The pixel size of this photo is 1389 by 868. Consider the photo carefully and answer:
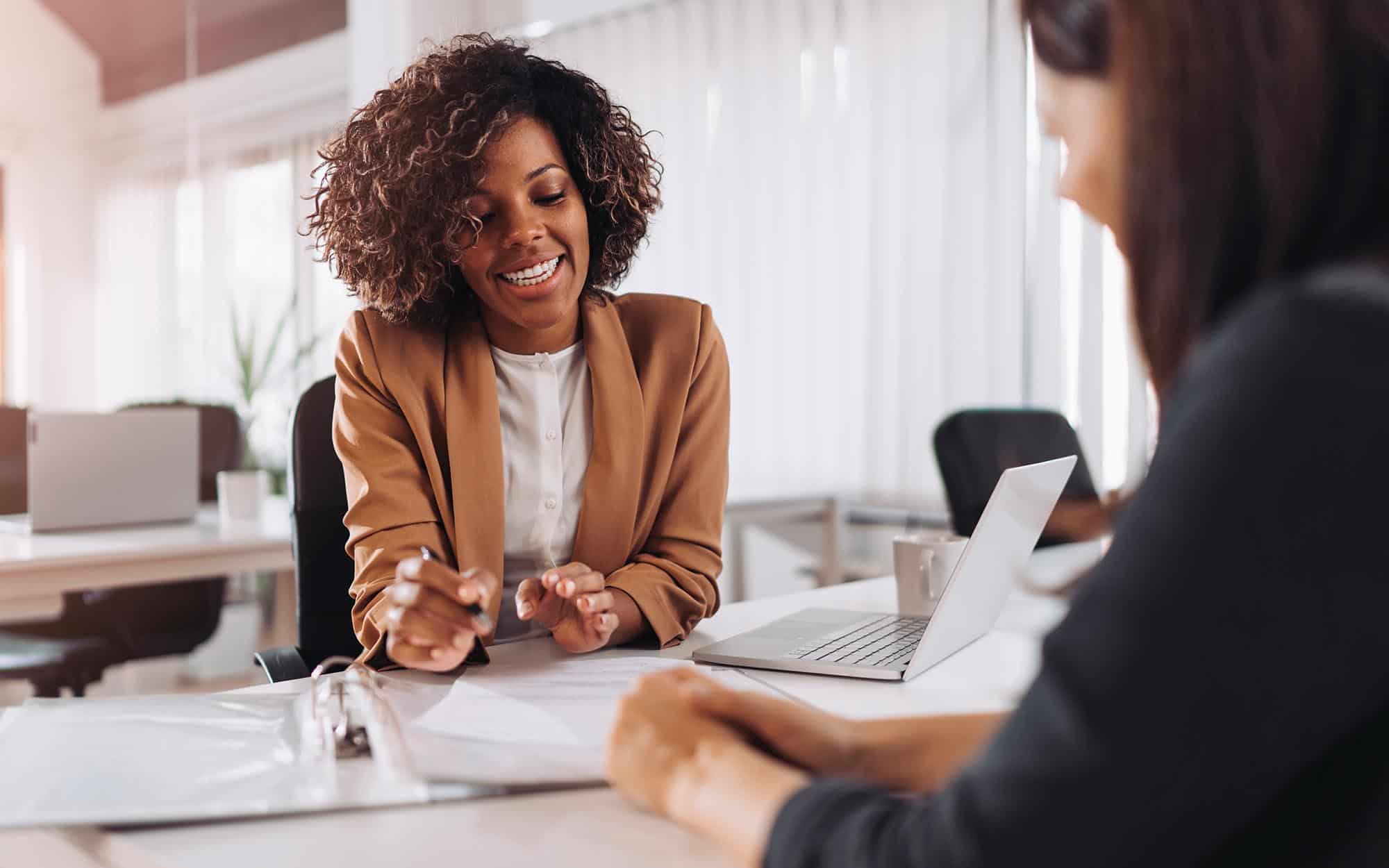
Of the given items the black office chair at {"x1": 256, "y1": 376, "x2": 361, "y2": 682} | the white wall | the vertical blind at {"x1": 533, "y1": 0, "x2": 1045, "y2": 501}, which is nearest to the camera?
the black office chair at {"x1": 256, "y1": 376, "x2": 361, "y2": 682}

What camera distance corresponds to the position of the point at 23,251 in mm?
4719

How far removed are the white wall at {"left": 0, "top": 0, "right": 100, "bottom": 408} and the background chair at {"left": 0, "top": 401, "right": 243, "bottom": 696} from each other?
2.19 metres

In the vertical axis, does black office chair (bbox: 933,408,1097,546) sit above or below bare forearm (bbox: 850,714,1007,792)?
above

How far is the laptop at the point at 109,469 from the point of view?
2545mm

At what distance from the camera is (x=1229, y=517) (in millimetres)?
422

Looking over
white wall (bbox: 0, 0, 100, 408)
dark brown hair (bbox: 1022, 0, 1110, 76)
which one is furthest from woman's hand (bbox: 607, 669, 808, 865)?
white wall (bbox: 0, 0, 100, 408)

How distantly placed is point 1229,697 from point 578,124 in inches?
48.9

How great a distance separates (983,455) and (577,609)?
1236 millimetres

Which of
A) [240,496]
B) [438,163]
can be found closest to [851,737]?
[438,163]

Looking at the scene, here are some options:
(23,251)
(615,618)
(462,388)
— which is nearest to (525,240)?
(462,388)

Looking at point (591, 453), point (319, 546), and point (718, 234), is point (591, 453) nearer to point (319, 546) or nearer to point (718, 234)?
point (319, 546)

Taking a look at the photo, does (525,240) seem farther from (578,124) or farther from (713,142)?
(713,142)

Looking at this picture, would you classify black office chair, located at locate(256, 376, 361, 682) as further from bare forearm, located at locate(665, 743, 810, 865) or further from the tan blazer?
bare forearm, located at locate(665, 743, 810, 865)

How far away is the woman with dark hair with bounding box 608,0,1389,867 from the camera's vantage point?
417 mm
